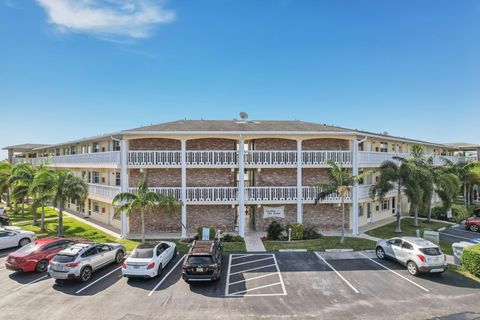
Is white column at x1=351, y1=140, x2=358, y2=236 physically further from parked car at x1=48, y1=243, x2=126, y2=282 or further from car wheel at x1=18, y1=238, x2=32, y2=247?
car wheel at x1=18, y1=238, x2=32, y2=247

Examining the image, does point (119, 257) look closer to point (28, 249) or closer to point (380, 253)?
point (28, 249)

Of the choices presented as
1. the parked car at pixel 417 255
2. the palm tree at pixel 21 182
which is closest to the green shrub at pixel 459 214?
the parked car at pixel 417 255

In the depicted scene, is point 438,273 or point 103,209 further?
point 103,209

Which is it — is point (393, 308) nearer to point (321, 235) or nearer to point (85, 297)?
point (321, 235)

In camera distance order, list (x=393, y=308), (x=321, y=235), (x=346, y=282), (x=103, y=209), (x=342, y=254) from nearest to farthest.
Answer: (x=393, y=308) < (x=346, y=282) < (x=342, y=254) < (x=321, y=235) < (x=103, y=209)

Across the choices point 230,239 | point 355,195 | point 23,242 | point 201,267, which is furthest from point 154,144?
point 355,195

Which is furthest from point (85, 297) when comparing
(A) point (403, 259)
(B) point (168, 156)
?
(A) point (403, 259)
